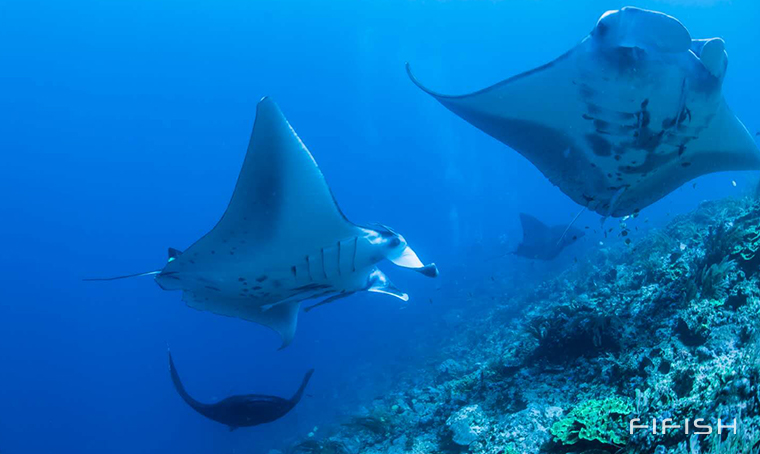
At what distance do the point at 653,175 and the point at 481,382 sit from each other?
2.67m

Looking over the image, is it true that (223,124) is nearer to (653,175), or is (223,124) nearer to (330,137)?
(330,137)

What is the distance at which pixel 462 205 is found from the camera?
268ft

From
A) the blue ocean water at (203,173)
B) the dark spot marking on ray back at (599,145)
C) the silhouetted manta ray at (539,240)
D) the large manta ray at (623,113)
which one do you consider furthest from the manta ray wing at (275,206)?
the blue ocean water at (203,173)

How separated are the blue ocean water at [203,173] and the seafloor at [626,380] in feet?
67.4

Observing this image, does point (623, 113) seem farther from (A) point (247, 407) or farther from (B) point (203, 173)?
(B) point (203, 173)

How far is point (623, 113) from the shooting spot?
2.80 m

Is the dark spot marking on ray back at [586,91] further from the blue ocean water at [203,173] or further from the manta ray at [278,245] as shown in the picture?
the blue ocean water at [203,173]

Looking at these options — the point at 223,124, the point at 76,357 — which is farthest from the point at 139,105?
the point at 76,357

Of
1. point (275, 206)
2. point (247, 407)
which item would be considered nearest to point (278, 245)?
point (275, 206)

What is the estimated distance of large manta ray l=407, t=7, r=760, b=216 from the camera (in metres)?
2.48

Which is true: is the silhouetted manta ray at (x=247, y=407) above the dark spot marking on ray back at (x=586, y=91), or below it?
below

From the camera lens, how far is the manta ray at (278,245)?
2.47m

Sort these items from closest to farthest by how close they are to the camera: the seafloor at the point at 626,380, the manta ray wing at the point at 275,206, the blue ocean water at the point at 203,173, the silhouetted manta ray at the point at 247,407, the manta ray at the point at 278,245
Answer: the seafloor at the point at 626,380 → the manta ray wing at the point at 275,206 → the manta ray at the point at 278,245 → the silhouetted manta ray at the point at 247,407 → the blue ocean water at the point at 203,173

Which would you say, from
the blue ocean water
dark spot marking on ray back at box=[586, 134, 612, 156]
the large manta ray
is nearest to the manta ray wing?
the large manta ray
